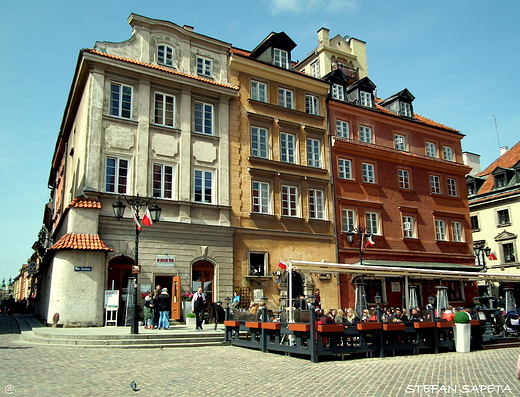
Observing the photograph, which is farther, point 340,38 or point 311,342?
point 340,38

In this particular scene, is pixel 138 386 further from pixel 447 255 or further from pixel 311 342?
pixel 447 255

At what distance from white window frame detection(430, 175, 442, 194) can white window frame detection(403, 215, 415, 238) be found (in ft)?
11.0

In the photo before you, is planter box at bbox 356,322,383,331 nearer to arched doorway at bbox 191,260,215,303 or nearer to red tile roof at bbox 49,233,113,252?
arched doorway at bbox 191,260,215,303

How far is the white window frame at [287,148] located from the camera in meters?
27.4

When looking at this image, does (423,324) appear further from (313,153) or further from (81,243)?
(313,153)

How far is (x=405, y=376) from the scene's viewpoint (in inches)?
404

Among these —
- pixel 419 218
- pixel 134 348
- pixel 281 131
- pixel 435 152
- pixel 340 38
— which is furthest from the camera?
pixel 340 38

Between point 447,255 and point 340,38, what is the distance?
19094mm

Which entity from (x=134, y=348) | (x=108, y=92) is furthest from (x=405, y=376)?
(x=108, y=92)

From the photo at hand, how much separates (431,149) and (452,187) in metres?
3.27

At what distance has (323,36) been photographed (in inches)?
1507

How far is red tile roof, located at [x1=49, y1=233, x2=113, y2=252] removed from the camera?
19281 mm

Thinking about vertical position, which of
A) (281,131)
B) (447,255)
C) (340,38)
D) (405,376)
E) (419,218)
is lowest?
(405,376)

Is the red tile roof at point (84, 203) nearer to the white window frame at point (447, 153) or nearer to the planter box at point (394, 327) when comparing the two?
the planter box at point (394, 327)
